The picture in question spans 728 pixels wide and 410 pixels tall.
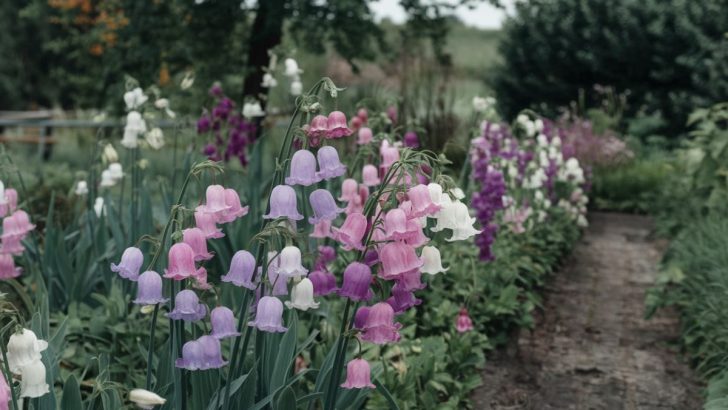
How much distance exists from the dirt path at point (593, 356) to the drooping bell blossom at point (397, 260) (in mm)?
1726

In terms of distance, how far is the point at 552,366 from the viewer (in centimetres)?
440

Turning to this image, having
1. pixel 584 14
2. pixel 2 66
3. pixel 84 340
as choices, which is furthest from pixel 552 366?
pixel 2 66

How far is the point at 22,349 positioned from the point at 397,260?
0.91 metres

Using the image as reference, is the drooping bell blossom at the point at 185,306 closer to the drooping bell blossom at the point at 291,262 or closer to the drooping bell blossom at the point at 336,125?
the drooping bell blossom at the point at 291,262

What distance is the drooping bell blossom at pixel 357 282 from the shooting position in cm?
224

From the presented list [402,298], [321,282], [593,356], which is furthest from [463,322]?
[402,298]

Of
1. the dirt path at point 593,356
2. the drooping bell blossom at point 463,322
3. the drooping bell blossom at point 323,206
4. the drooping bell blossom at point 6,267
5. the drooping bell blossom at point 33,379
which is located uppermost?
the drooping bell blossom at point 323,206

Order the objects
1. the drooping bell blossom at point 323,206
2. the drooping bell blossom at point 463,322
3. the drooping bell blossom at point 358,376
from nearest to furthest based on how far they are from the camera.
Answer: the drooping bell blossom at point 323,206 → the drooping bell blossom at point 358,376 → the drooping bell blossom at point 463,322

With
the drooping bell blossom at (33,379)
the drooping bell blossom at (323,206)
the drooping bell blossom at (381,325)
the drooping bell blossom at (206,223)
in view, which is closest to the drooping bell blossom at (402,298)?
the drooping bell blossom at (381,325)

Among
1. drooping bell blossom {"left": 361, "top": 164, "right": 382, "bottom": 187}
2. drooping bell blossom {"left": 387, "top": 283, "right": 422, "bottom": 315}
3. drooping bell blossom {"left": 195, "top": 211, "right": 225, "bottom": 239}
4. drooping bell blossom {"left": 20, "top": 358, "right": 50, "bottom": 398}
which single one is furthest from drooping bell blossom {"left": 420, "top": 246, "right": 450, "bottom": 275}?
drooping bell blossom {"left": 361, "top": 164, "right": 382, "bottom": 187}

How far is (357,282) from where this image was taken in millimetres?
2242

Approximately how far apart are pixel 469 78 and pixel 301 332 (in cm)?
2080

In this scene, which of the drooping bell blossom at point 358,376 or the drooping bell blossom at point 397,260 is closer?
the drooping bell blossom at point 397,260

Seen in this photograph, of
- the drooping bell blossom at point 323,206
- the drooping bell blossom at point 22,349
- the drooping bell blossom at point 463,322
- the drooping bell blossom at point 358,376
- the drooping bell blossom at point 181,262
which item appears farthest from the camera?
the drooping bell blossom at point 463,322
